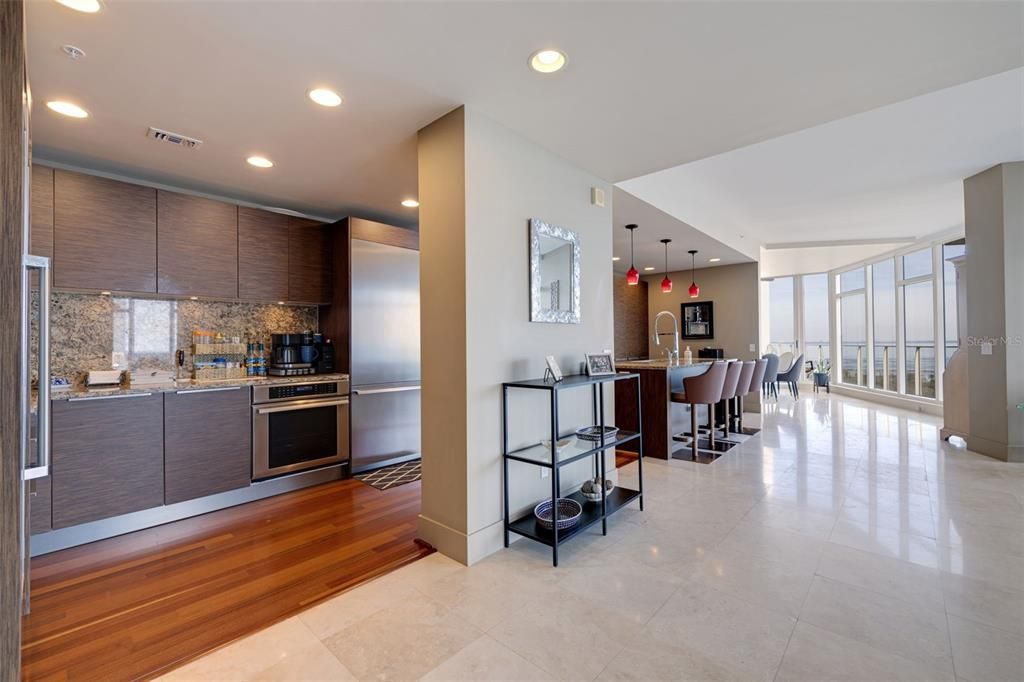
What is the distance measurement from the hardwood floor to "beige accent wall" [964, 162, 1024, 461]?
5.62 meters

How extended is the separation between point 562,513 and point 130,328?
3.52 meters

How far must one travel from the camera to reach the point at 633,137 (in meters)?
2.84

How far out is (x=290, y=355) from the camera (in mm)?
3885

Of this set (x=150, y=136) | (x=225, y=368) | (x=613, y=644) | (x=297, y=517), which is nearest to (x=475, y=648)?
(x=613, y=644)

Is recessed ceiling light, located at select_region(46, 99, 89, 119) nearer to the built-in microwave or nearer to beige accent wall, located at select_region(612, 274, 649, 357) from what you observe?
the built-in microwave

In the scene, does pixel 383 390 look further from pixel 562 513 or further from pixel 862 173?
pixel 862 173

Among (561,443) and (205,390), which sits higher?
(205,390)

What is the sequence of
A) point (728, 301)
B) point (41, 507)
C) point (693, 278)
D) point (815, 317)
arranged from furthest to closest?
1. point (815, 317)
2. point (693, 278)
3. point (728, 301)
4. point (41, 507)

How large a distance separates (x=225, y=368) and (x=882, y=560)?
186 inches

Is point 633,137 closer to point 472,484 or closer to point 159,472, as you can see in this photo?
point 472,484

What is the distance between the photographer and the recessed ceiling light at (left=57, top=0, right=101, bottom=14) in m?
1.63

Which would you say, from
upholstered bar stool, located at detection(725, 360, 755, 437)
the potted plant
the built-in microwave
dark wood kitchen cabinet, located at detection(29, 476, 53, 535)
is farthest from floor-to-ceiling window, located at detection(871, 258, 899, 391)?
dark wood kitchen cabinet, located at detection(29, 476, 53, 535)

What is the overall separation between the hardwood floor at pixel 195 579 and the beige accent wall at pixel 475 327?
46 centimetres

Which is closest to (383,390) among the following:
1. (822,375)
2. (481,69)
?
(481,69)
